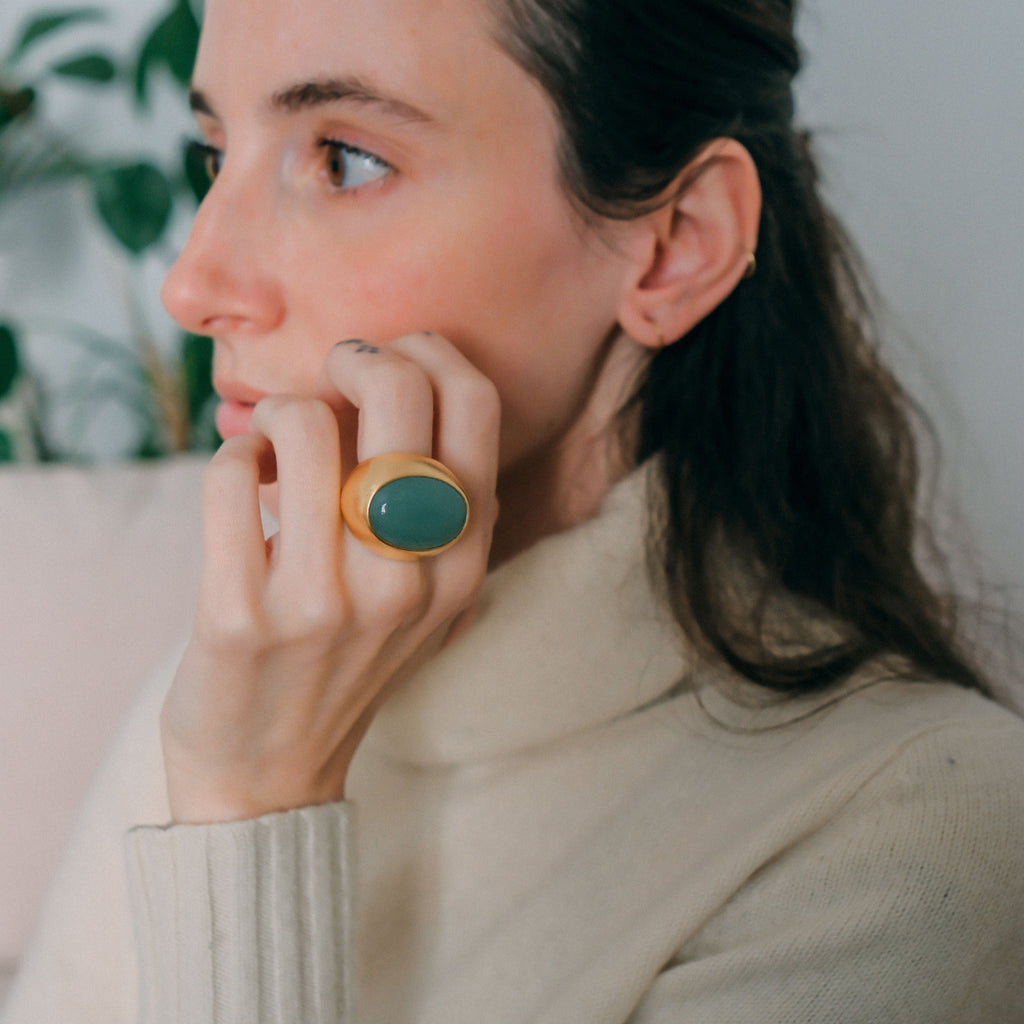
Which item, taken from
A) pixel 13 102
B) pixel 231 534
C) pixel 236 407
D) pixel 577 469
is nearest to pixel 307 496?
pixel 231 534

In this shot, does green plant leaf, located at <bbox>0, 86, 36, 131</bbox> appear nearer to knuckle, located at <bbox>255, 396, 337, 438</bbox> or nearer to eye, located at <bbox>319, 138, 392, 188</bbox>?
eye, located at <bbox>319, 138, 392, 188</bbox>

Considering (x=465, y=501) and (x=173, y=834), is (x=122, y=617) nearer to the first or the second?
(x=173, y=834)

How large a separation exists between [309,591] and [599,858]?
323mm

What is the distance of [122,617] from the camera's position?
1296 millimetres

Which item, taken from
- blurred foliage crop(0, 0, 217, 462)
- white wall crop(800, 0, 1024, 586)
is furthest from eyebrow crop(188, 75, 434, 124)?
blurred foliage crop(0, 0, 217, 462)

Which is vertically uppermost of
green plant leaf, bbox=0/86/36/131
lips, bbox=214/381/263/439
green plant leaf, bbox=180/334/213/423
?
green plant leaf, bbox=0/86/36/131

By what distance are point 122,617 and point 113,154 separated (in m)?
0.92

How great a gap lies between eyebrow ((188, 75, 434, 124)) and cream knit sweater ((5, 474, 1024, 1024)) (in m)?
0.35

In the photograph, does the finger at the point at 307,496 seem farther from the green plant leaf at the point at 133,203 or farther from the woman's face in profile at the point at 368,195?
the green plant leaf at the point at 133,203

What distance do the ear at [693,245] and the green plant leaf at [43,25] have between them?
1.23 meters

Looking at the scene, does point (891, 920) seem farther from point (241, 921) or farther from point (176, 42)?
point (176, 42)

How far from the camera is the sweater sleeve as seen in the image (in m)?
0.57

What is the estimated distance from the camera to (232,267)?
688mm

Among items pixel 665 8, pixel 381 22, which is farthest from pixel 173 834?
pixel 665 8
